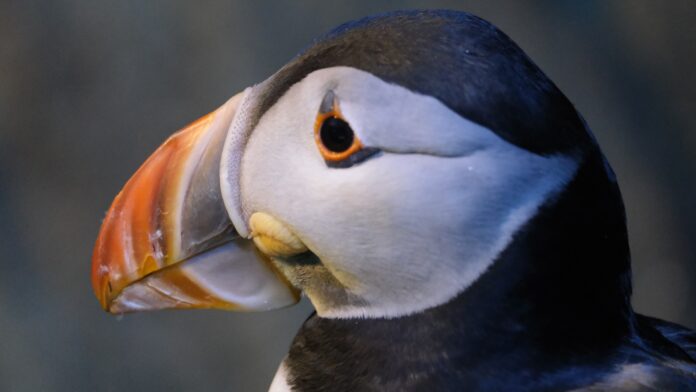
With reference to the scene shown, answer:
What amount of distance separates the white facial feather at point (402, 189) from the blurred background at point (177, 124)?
1735 mm

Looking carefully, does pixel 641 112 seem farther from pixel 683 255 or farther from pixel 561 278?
pixel 561 278

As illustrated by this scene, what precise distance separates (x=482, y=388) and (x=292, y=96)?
39 centimetres

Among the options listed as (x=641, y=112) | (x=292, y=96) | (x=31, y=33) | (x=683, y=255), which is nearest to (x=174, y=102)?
(x=31, y=33)

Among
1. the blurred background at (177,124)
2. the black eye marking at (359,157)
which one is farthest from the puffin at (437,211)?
the blurred background at (177,124)

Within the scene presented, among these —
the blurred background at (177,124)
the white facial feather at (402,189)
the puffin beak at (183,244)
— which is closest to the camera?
the white facial feather at (402,189)

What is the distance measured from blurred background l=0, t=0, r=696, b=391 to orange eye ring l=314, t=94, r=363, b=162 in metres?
1.79

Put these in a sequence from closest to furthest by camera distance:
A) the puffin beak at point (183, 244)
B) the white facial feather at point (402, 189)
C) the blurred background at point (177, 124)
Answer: the white facial feather at point (402, 189) → the puffin beak at point (183, 244) → the blurred background at point (177, 124)

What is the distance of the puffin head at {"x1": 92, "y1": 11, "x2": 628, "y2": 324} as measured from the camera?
94 centimetres

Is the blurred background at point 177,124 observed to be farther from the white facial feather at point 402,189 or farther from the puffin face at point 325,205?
the white facial feather at point 402,189

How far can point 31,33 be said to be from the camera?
2793mm

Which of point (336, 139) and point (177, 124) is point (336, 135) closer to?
point (336, 139)

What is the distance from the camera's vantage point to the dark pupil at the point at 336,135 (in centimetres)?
98

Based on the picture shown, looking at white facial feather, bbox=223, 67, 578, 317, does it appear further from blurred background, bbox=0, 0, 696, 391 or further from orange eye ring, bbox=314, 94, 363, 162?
blurred background, bbox=0, 0, 696, 391

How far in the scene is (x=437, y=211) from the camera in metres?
0.95
